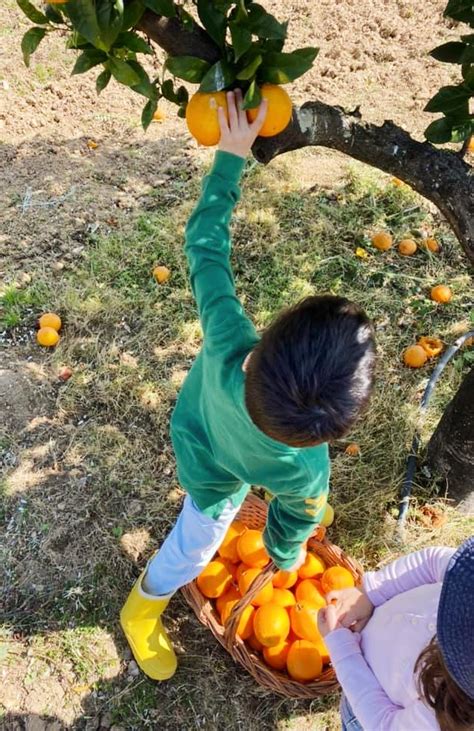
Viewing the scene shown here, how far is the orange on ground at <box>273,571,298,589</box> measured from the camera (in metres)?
2.59

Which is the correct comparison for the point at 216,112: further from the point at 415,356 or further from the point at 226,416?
the point at 415,356

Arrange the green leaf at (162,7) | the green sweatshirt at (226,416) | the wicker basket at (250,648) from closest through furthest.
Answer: the green leaf at (162,7) → the green sweatshirt at (226,416) → the wicker basket at (250,648)

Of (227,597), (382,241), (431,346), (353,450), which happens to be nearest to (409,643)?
(227,597)

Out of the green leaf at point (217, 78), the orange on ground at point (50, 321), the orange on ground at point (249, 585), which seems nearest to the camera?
the green leaf at point (217, 78)

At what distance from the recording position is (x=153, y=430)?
321 cm

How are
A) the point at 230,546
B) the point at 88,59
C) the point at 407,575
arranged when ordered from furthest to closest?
1. the point at 230,546
2. the point at 407,575
3. the point at 88,59

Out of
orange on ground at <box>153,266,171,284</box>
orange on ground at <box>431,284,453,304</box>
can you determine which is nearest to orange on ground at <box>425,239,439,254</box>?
orange on ground at <box>431,284,453,304</box>

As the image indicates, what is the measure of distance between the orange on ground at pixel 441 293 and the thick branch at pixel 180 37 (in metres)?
2.40

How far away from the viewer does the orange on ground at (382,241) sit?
3826 mm

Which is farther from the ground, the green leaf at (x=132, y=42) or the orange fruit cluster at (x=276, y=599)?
the green leaf at (x=132, y=42)

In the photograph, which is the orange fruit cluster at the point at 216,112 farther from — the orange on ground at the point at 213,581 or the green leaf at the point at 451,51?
the orange on ground at the point at 213,581

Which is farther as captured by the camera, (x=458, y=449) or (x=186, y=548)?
(x=458, y=449)

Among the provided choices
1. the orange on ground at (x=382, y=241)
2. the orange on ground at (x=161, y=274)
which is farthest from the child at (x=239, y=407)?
the orange on ground at (x=382, y=241)

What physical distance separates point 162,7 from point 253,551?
1.98m
